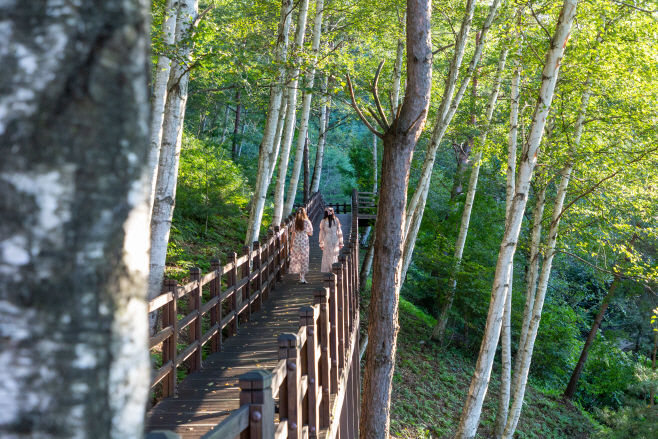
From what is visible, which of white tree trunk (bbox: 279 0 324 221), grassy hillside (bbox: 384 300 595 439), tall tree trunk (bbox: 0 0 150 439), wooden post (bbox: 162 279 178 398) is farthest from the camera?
white tree trunk (bbox: 279 0 324 221)

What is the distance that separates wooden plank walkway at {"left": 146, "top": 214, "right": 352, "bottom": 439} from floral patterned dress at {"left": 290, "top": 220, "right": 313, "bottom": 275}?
159cm

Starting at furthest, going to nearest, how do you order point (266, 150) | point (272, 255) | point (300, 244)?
point (300, 244) → point (272, 255) → point (266, 150)

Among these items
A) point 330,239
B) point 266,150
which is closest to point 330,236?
point 330,239

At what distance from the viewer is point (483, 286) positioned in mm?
16766

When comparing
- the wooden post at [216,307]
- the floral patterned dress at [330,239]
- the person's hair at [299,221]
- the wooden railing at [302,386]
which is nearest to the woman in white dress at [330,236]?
the floral patterned dress at [330,239]

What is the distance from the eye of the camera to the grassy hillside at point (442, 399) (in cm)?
1227

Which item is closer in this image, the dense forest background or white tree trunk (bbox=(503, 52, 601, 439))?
the dense forest background

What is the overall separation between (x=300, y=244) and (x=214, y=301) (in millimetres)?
5094

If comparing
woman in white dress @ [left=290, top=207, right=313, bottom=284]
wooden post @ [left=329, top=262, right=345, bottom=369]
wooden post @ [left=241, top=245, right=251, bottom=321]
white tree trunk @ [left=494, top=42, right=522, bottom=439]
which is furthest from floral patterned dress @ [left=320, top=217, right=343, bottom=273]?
wooden post @ [left=329, top=262, right=345, bottom=369]

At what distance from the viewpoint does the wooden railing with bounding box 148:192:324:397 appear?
5.35 m

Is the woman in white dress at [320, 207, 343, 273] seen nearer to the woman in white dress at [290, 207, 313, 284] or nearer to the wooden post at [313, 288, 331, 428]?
the woman in white dress at [290, 207, 313, 284]

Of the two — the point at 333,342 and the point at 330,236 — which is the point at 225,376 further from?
the point at 330,236

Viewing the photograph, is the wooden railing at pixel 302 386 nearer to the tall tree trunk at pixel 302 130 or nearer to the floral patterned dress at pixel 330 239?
the floral patterned dress at pixel 330 239

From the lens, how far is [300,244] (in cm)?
1170
